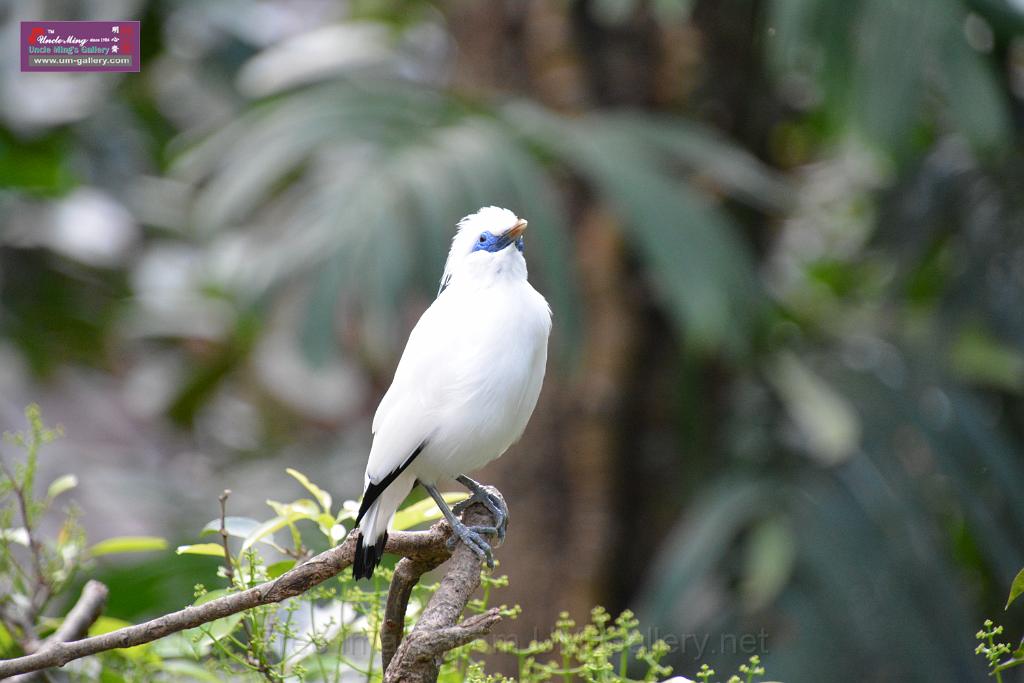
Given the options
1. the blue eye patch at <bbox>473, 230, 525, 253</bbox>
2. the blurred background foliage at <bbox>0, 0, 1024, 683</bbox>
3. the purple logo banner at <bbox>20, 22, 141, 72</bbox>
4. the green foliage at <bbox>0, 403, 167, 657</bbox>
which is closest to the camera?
the blue eye patch at <bbox>473, 230, 525, 253</bbox>

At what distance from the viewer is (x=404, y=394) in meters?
1.94

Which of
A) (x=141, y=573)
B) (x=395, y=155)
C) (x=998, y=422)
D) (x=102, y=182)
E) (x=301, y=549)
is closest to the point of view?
(x=301, y=549)

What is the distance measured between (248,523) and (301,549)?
0.13 metres

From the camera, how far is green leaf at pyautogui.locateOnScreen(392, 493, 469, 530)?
195 cm

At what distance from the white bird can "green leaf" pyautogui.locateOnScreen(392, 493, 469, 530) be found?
32 millimetres

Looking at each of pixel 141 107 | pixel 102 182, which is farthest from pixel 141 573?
pixel 141 107

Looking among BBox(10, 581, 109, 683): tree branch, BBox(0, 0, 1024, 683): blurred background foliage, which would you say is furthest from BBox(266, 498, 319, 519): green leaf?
BBox(0, 0, 1024, 683): blurred background foliage

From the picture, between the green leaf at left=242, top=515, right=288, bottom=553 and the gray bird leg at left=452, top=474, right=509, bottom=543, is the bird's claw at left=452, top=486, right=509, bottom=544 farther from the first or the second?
the green leaf at left=242, top=515, right=288, bottom=553

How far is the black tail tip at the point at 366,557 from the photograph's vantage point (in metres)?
1.73

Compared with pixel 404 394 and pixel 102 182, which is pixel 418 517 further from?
pixel 102 182

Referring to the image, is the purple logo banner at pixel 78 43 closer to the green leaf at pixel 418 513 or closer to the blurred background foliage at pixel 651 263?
the blurred background foliage at pixel 651 263

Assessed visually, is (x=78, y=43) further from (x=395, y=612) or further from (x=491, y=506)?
(x=395, y=612)

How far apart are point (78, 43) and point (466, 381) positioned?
2.76 m

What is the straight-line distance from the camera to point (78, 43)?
385cm
